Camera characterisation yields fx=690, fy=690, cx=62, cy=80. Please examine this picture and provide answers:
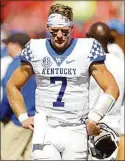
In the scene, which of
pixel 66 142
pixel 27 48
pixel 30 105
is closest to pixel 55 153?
pixel 66 142

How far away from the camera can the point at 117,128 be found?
626 centimetres

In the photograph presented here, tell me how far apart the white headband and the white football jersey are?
147 mm

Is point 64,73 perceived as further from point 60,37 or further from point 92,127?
Result: point 92,127

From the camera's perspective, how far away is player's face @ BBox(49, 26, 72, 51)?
5.24 meters

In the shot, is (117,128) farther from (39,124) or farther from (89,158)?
(39,124)

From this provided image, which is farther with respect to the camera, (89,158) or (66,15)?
(89,158)

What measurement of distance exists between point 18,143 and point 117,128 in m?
1.89

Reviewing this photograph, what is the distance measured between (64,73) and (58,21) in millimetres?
406

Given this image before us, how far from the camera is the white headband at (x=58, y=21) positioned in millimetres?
5277

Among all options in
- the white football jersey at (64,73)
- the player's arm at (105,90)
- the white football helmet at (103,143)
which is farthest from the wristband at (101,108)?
the white football helmet at (103,143)

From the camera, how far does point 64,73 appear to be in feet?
17.1

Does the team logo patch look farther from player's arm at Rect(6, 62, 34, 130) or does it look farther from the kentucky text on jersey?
player's arm at Rect(6, 62, 34, 130)

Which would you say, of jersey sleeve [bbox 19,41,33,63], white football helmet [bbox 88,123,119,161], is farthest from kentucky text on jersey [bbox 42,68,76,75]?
white football helmet [bbox 88,123,119,161]

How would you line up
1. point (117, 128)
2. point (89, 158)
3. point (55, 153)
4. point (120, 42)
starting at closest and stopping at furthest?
point (55, 153), point (89, 158), point (117, 128), point (120, 42)
